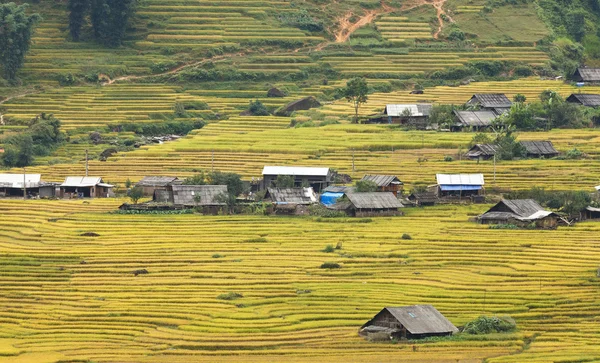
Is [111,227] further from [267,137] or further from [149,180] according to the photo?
[267,137]

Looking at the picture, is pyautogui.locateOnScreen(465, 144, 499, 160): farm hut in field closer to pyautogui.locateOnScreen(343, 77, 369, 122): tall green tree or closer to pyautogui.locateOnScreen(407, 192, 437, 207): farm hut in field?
pyautogui.locateOnScreen(407, 192, 437, 207): farm hut in field

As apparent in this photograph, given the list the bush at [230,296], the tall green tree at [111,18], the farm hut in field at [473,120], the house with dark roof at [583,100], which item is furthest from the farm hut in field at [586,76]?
the bush at [230,296]

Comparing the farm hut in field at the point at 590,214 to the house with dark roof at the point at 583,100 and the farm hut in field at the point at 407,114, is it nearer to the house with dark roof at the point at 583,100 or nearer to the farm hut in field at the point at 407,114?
the farm hut in field at the point at 407,114

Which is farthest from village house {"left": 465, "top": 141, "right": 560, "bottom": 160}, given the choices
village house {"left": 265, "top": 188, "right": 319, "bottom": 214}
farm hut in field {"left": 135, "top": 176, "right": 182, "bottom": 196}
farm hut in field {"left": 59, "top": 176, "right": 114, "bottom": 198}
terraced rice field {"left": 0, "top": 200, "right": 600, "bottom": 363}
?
farm hut in field {"left": 59, "top": 176, "right": 114, "bottom": 198}

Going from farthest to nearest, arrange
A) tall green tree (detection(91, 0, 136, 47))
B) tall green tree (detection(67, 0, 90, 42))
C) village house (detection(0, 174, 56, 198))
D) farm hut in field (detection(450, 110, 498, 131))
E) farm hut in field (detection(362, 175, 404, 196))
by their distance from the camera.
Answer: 1. tall green tree (detection(91, 0, 136, 47))
2. tall green tree (detection(67, 0, 90, 42))
3. farm hut in field (detection(450, 110, 498, 131))
4. village house (detection(0, 174, 56, 198))
5. farm hut in field (detection(362, 175, 404, 196))

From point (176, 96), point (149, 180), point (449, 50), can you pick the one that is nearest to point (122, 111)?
point (176, 96)

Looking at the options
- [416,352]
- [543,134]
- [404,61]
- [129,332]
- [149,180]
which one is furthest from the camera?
[404,61]
